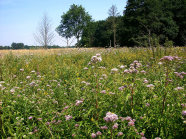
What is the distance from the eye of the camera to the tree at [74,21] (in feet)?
181

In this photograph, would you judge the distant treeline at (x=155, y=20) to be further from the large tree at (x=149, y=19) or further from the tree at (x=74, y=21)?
the tree at (x=74, y=21)

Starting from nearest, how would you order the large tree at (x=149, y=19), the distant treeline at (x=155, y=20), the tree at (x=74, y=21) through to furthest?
the large tree at (x=149, y=19)
the distant treeline at (x=155, y=20)
the tree at (x=74, y=21)

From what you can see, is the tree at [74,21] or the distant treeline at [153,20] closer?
the distant treeline at [153,20]

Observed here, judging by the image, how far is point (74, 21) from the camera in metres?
56.2

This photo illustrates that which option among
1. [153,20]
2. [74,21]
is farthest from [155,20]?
[74,21]

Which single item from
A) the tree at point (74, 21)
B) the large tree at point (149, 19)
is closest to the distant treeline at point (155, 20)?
the large tree at point (149, 19)

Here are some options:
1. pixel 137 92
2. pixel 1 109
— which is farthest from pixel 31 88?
pixel 137 92

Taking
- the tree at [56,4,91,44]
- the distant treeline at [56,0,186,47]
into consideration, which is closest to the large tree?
the distant treeline at [56,0,186,47]

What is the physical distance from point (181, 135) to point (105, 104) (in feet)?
3.56

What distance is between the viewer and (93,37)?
6562 centimetres

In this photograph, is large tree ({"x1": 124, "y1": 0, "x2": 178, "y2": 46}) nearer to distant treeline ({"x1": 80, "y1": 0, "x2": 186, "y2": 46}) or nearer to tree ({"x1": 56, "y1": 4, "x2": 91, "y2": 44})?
distant treeline ({"x1": 80, "y1": 0, "x2": 186, "y2": 46})

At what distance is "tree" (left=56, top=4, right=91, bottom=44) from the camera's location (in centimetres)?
5503

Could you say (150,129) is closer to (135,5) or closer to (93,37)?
(135,5)

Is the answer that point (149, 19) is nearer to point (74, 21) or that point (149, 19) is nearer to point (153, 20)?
point (153, 20)
